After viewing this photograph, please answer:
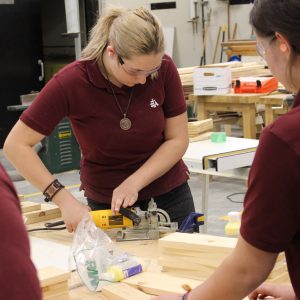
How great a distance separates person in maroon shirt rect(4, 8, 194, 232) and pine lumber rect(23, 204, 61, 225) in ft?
1.18

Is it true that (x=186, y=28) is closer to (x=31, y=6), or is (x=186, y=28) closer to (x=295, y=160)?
(x=31, y=6)

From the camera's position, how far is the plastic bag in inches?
86.7

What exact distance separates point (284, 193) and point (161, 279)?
0.98 m

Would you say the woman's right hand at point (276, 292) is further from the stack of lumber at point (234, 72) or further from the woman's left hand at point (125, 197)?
the stack of lumber at point (234, 72)

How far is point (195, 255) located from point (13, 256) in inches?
51.9

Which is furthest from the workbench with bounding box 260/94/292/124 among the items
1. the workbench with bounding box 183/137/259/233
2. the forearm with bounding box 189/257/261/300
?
the forearm with bounding box 189/257/261/300

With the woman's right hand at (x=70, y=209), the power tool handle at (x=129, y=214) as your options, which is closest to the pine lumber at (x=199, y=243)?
the power tool handle at (x=129, y=214)

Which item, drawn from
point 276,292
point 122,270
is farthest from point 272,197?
point 122,270

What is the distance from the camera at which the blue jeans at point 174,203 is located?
2.93 metres

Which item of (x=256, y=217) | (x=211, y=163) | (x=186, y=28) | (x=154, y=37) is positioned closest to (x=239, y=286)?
(x=256, y=217)

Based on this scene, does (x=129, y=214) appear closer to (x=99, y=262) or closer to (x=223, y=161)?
(x=99, y=262)

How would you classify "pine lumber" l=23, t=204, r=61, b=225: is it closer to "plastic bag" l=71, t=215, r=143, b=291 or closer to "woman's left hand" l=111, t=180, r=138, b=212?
"woman's left hand" l=111, t=180, r=138, b=212

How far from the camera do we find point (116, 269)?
2.22 metres

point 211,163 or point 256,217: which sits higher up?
point 256,217
